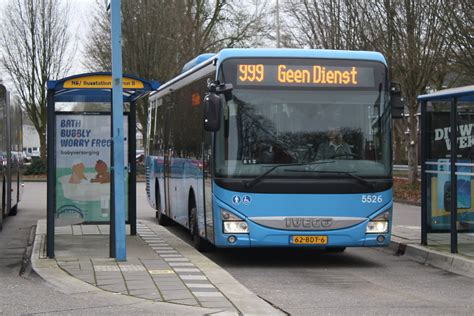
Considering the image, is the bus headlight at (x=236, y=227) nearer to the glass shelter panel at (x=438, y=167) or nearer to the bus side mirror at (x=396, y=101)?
the bus side mirror at (x=396, y=101)

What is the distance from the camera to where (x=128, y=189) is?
50.0 feet

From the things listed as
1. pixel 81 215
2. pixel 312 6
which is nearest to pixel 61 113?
pixel 81 215

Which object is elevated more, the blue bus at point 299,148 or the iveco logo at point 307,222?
the blue bus at point 299,148

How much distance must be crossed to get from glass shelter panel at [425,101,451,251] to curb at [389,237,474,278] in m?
0.46

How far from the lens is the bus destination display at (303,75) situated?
469 inches

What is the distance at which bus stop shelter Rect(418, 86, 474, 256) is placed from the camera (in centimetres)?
1277

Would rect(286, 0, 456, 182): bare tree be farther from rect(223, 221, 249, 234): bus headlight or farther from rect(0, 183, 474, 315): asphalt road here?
rect(223, 221, 249, 234): bus headlight

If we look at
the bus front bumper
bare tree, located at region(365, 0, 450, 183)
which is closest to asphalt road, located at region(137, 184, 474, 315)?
the bus front bumper

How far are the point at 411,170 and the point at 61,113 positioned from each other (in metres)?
19.5

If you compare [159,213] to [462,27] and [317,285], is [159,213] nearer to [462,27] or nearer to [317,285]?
[462,27]

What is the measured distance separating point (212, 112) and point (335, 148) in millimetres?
1839

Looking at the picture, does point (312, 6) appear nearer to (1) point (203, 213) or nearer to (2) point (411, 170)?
(2) point (411, 170)

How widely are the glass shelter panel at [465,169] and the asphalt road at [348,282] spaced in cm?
105

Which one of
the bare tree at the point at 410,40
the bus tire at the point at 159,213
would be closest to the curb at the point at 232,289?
the bus tire at the point at 159,213
